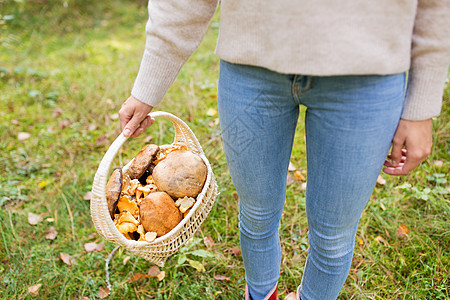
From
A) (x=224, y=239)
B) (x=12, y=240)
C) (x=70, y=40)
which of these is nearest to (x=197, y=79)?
(x=224, y=239)

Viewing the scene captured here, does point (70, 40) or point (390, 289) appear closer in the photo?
point (390, 289)

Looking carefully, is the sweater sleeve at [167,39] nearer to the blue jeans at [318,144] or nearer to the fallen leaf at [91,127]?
the blue jeans at [318,144]

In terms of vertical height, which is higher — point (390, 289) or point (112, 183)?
point (112, 183)

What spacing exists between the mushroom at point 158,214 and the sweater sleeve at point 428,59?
953 millimetres

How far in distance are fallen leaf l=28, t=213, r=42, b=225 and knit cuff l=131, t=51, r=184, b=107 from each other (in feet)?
4.99

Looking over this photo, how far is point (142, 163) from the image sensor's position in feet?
5.25

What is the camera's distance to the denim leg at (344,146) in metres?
0.83

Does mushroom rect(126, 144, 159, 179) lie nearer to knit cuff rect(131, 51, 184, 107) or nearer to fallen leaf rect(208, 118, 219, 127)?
knit cuff rect(131, 51, 184, 107)

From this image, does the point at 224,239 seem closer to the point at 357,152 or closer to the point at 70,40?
the point at 357,152

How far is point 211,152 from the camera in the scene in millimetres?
2545

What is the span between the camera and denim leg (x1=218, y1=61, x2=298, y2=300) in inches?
36.8

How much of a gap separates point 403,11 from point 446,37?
124 millimetres

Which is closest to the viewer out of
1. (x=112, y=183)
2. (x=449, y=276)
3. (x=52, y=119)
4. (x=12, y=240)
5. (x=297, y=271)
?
(x=112, y=183)

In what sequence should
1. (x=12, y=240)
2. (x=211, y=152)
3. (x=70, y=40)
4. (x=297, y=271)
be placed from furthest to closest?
(x=70, y=40)
(x=211, y=152)
(x=12, y=240)
(x=297, y=271)
